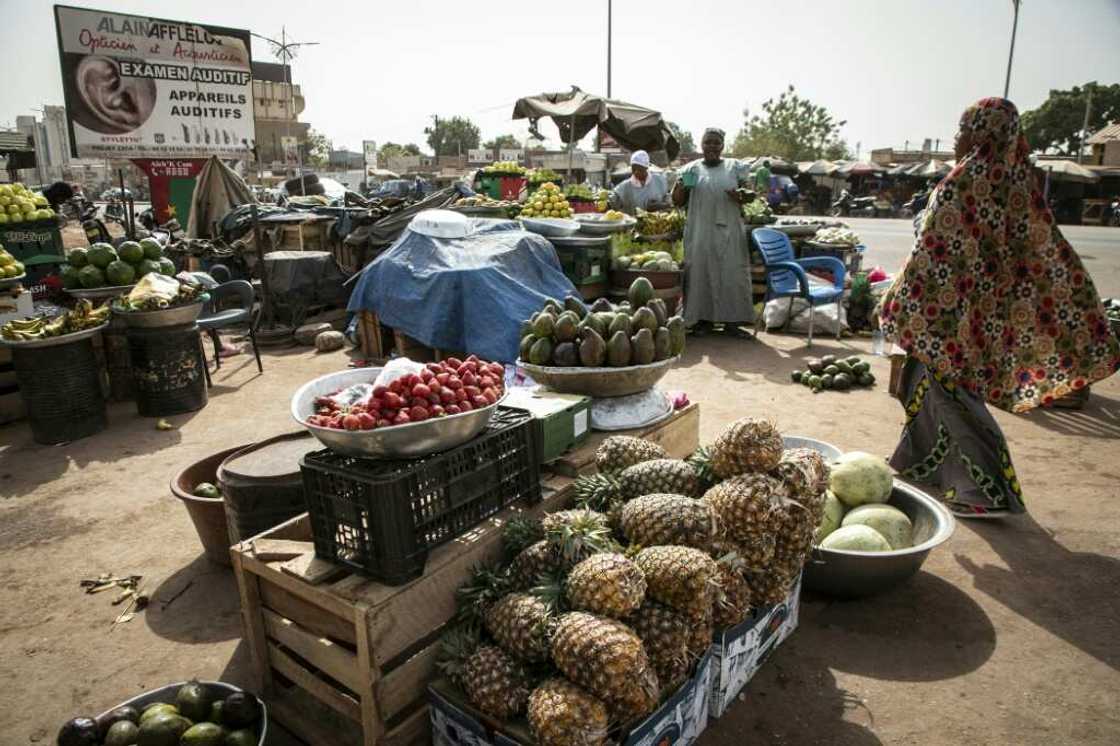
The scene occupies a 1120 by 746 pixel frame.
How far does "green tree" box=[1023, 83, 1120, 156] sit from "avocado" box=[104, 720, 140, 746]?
6298cm

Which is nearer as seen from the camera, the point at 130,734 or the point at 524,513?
the point at 130,734

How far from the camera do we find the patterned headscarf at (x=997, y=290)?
3.79 metres

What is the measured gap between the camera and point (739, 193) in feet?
27.2

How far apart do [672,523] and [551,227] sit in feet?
21.3

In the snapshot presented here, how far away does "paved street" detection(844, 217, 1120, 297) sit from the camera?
13023 mm

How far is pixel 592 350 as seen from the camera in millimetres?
3213

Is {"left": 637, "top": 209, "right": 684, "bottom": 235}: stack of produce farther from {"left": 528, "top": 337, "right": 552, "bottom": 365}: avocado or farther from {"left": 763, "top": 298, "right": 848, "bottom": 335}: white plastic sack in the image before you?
{"left": 528, "top": 337, "right": 552, "bottom": 365}: avocado

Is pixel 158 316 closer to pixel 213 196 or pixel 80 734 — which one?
pixel 80 734

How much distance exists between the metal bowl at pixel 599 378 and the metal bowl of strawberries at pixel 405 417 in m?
0.79

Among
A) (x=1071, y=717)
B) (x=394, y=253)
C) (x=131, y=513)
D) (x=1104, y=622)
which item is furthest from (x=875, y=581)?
(x=394, y=253)

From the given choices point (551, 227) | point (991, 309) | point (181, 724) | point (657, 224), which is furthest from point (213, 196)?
point (991, 309)

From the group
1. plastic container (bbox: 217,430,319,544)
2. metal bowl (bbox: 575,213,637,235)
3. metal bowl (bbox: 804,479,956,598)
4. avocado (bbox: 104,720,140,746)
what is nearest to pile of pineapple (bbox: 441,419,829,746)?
metal bowl (bbox: 804,479,956,598)

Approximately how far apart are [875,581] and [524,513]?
177 centimetres

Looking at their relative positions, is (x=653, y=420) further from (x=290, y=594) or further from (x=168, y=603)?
(x=168, y=603)
